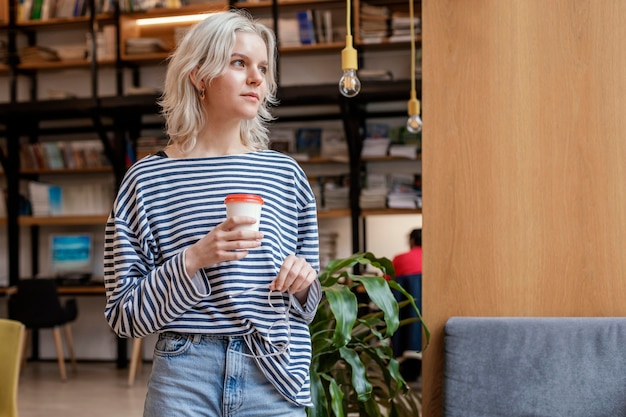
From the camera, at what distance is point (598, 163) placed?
7.84 feet

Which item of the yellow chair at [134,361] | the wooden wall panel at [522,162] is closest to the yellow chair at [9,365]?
the wooden wall panel at [522,162]

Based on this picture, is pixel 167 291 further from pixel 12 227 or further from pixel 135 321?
pixel 12 227

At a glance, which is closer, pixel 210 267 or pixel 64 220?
pixel 210 267

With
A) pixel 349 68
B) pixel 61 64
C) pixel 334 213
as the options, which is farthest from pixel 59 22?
pixel 349 68

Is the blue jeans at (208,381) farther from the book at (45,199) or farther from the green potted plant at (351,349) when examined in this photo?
the book at (45,199)

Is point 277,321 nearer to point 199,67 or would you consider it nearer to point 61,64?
point 199,67

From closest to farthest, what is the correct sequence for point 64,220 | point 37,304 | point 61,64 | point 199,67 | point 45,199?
point 199,67, point 37,304, point 61,64, point 64,220, point 45,199

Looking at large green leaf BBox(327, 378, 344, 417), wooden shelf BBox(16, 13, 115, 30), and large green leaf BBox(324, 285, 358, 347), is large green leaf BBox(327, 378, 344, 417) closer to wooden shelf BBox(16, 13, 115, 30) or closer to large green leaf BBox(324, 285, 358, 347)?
large green leaf BBox(324, 285, 358, 347)

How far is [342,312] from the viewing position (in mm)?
2445

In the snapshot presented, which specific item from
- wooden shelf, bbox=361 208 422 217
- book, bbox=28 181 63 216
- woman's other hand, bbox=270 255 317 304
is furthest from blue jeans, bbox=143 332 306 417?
book, bbox=28 181 63 216

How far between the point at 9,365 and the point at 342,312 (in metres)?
1.15

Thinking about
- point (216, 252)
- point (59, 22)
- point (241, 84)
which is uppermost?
point (59, 22)

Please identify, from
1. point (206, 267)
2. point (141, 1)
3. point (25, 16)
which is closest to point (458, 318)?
point (206, 267)

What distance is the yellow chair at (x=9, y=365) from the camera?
106 inches
